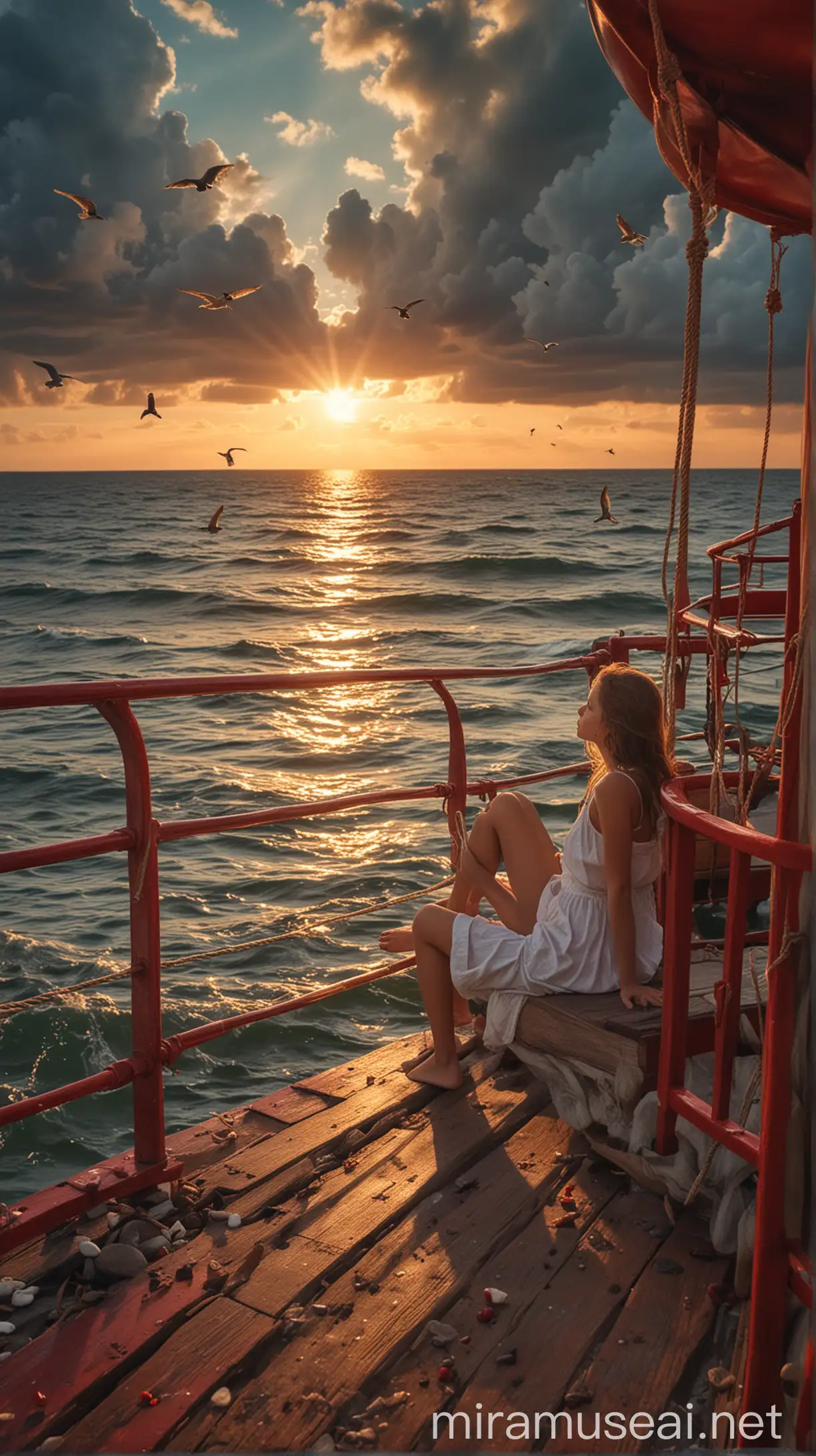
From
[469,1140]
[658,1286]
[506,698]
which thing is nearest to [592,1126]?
[469,1140]

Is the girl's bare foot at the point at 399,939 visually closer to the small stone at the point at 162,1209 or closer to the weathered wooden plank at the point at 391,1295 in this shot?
the weathered wooden plank at the point at 391,1295

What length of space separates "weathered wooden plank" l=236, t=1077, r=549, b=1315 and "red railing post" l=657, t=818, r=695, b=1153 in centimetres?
60

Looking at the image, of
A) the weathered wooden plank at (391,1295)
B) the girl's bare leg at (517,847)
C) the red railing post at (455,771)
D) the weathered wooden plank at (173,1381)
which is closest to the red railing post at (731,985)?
the weathered wooden plank at (391,1295)

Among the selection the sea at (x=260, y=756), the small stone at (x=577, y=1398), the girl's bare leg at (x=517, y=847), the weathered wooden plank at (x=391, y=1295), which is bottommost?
the sea at (x=260, y=756)

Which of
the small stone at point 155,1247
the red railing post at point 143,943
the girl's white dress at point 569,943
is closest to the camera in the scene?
the small stone at point 155,1247

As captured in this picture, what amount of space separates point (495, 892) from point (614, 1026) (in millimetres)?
700

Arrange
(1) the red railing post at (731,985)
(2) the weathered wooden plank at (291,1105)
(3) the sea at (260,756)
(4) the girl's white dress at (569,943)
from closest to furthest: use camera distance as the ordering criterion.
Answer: (1) the red railing post at (731,985) < (4) the girl's white dress at (569,943) < (2) the weathered wooden plank at (291,1105) < (3) the sea at (260,756)

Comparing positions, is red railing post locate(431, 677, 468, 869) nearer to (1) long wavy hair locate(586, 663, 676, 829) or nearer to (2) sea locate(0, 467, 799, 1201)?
(2) sea locate(0, 467, 799, 1201)

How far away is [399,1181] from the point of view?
291 centimetres

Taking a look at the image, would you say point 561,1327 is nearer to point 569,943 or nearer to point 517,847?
point 569,943

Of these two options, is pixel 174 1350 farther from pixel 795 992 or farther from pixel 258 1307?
pixel 795 992

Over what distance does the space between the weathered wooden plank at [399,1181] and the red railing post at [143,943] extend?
47 centimetres

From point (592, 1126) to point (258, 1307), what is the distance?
1.01m

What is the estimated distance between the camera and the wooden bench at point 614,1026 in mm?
2779
